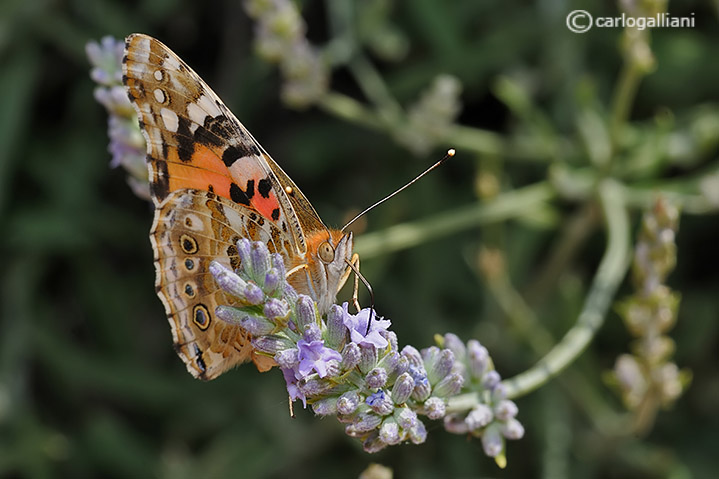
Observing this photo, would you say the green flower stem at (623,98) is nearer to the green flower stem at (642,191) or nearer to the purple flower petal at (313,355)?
the green flower stem at (642,191)

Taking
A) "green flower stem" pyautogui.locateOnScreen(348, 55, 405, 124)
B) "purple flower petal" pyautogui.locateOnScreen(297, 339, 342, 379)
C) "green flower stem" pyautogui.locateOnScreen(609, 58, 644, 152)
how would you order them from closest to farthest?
"purple flower petal" pyautogui.locateOnScreen(297, 339, 342, 379)
"green flower stem" pyautogui.locateOnScreen(609, 58, 644, 152)
"green flower stem" pyautogui.locateOnScreen(348, 55, 405, 124)

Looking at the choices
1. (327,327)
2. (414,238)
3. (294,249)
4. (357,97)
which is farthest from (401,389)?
(357,97)

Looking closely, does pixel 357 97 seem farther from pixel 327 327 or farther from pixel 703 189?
pixel 327 327

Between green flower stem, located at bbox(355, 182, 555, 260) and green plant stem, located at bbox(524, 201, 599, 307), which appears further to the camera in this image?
green plant stem, located at bbox(524, 201, 599, 307)

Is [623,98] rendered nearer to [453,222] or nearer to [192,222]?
[453,222]

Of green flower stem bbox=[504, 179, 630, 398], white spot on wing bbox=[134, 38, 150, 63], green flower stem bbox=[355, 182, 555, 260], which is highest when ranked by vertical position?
white spot on wing bbox=[134, 38, 150, 63]

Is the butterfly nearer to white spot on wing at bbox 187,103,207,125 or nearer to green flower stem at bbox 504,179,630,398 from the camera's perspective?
white spot on wing at bbox 187,103,207,125

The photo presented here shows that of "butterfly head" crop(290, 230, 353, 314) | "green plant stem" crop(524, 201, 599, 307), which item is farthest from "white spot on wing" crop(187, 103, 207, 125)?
"green plant stem" crop(524, 201, 599, 307)
